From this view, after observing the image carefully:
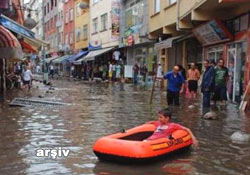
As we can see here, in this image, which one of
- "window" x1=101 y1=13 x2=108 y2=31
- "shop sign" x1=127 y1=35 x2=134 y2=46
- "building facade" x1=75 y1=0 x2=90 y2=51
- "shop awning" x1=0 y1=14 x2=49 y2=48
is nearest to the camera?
"shop awning" x1=0 y1=14 x2=49 y2=48

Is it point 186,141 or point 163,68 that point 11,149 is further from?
point 163,68

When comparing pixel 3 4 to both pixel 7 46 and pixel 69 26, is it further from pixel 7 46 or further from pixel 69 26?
pixel 69 26

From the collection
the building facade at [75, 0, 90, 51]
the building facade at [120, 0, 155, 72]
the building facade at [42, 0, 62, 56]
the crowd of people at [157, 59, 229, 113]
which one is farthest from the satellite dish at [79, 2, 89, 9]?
the crowd of people at [157, 59, 229, 113]

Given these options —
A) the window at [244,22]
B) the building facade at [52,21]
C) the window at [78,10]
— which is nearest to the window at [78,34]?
the window at [78,10]

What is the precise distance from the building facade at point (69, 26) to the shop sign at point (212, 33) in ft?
120

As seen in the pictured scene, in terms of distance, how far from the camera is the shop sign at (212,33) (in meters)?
19.5

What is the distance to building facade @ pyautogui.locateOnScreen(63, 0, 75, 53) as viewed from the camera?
58041 mm

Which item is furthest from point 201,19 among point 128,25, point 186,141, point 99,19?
point 99,19

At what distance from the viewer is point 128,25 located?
37031 mm

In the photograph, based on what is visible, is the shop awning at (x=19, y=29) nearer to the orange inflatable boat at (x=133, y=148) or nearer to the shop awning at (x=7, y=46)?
the shop awning at (x=7, y=46)

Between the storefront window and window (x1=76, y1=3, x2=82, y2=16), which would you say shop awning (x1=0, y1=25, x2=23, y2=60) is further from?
window (x1=76, y1=3, x2=82, y2=16)

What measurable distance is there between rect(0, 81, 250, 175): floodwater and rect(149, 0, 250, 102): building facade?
12.3 feet

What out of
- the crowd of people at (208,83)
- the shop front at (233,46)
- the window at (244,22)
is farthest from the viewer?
the shop front at (233,46)

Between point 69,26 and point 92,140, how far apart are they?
52.3 metres
